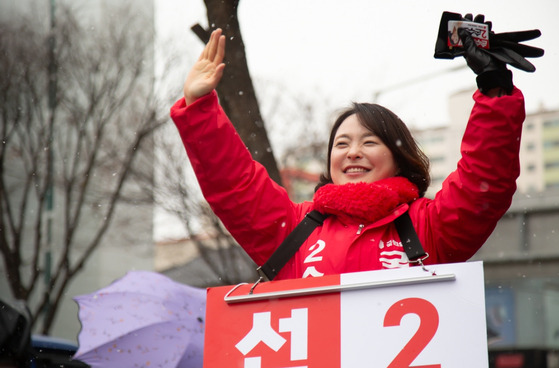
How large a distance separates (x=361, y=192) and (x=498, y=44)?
0.68 metres

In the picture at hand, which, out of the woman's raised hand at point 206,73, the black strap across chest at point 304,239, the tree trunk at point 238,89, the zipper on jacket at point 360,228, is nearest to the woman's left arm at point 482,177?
the black strap across chest at point 304,239

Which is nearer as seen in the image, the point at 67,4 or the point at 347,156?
the point at 347,156

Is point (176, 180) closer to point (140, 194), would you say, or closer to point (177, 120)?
point (140, 194)

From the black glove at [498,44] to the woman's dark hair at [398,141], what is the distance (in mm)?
520

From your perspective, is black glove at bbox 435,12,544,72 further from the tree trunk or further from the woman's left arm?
the tree trunk

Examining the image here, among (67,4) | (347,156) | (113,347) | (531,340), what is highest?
(67,4)

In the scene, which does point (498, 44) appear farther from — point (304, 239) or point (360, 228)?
point (304, 239)

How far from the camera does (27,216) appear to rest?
11.3 m

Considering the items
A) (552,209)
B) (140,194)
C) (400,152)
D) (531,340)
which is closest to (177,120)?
(400,152)

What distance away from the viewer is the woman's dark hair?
299 centimetres

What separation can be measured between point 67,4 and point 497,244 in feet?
38.7

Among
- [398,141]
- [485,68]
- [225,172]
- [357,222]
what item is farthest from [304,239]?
[485,68]

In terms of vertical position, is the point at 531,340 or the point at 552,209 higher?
the point at 552,209

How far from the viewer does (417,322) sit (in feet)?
7.36
